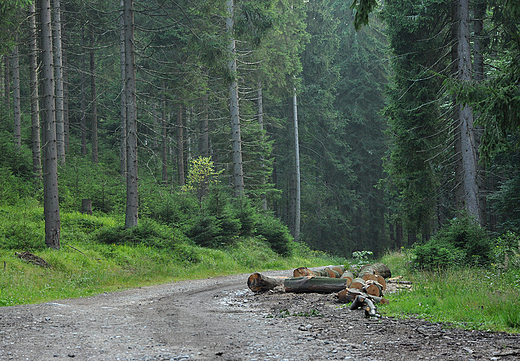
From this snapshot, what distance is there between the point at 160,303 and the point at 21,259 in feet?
17.5

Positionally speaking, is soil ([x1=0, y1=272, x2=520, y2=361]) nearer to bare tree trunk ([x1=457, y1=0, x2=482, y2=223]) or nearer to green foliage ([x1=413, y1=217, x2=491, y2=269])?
green foliage ([x1=413, y1=217, x2=491, y2=269])

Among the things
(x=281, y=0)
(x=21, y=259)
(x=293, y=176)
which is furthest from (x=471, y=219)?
(x=293, y=176)

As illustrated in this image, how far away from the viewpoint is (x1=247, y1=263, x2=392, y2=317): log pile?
7781mm

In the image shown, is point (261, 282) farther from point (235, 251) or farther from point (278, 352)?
point (235, 251)

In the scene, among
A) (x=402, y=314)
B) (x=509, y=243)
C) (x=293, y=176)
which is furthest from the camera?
(x=293, y=176)

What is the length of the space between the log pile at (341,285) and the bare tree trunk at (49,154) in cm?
745

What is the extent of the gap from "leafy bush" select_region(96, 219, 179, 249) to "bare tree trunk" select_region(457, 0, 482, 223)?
11.6m

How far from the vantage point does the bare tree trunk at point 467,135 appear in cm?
1517

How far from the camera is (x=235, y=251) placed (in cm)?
1933

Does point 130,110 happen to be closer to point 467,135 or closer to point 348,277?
point 348,277

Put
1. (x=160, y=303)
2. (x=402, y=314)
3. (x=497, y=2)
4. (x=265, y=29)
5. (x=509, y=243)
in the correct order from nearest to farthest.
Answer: (x=402, y=314) → (x=160, y=303) → (x=509, y=243) → (x=497, y=2) → (x=265, y=29)

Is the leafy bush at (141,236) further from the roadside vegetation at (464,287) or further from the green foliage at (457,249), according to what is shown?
the green foliage at (457,249)

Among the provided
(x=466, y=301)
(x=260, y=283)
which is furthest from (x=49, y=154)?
(x=466, y=301)

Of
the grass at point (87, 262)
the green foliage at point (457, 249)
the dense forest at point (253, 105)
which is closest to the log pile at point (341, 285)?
the green foliage at point (457, 249)
